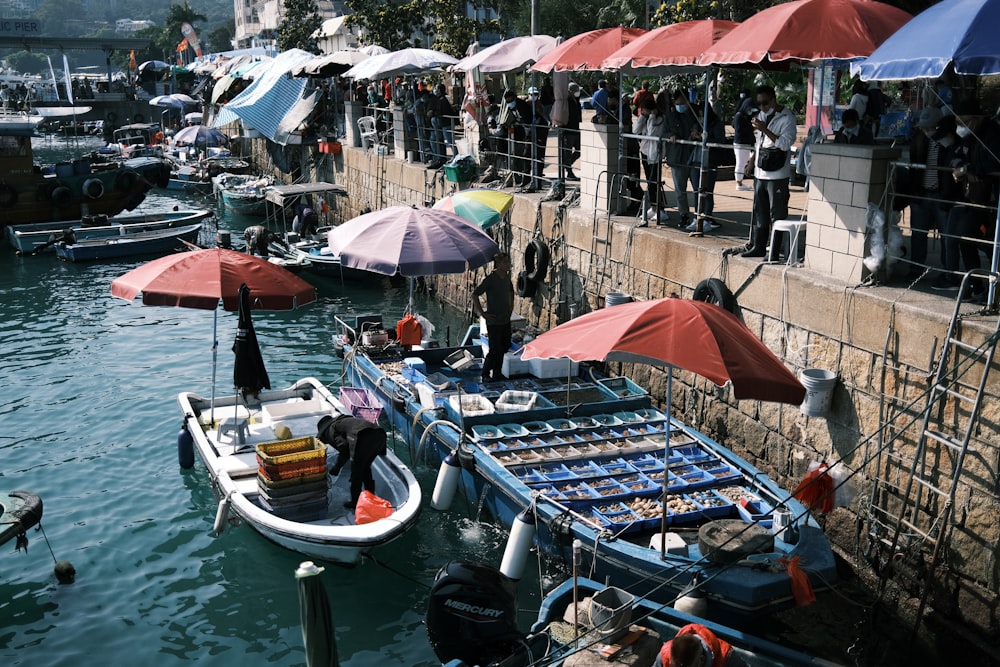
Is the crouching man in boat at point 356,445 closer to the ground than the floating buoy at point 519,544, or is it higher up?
higher up

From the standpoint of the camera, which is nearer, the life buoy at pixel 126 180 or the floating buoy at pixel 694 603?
the floating buoy at pixel 694 603

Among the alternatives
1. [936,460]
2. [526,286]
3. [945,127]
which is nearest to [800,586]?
[936,460]

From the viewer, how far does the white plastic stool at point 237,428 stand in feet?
39.7

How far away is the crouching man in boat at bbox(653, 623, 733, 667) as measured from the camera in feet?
22.3

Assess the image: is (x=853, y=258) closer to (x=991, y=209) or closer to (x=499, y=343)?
(x=991, y=209)

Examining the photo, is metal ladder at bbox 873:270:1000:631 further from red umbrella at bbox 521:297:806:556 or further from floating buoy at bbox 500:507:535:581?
floating buoy at bbox 500:507:535:581

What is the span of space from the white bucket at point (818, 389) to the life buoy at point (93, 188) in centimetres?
2596

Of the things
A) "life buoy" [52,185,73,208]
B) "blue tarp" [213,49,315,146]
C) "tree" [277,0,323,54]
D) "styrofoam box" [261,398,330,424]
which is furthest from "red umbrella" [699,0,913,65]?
"tree" [277,0,323,54]

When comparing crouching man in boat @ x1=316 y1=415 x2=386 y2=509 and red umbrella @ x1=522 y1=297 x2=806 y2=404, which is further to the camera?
crouching man in boat @ x1=316 y1=415 x2=386 y2=509

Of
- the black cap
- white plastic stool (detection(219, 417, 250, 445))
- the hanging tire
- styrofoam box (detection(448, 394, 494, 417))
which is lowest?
white plastic stool (detection(219, 417, 250, 445))

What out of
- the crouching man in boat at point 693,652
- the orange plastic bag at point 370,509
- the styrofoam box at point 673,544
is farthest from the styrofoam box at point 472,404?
the crouching man in boat at point 693,652

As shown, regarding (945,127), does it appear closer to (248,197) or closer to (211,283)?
(211,283)

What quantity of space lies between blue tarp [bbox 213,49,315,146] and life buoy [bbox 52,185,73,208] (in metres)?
5.46

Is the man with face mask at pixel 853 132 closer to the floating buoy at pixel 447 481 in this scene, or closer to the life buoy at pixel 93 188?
the floating buoy at pixel 447 481
